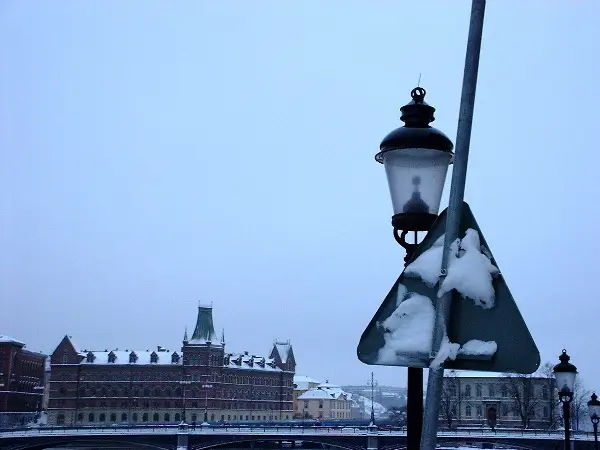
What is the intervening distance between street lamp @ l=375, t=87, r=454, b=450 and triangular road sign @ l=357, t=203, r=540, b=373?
2.22 feet

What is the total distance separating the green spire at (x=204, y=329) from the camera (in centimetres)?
9244

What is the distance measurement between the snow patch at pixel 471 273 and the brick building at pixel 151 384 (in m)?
87.3

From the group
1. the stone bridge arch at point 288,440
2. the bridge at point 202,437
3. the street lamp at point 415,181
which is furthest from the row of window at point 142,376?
the street lamp at point 415,181

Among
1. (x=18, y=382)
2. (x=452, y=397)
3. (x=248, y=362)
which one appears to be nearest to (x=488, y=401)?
(x=452, y=397)

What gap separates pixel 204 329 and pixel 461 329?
93.2 meters

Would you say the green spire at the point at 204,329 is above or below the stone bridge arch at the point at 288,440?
above

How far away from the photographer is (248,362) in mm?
100750

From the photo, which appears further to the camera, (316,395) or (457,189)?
(316,395)

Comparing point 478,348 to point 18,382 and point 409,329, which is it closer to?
point 409,329

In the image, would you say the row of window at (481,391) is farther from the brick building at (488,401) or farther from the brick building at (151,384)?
the brick building at (151,384)


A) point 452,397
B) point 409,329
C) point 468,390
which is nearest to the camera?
point 409,329

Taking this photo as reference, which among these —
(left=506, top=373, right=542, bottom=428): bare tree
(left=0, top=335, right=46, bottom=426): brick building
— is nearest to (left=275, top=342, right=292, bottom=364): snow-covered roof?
(left=0, top=335, right=46, bottom=426): brick building

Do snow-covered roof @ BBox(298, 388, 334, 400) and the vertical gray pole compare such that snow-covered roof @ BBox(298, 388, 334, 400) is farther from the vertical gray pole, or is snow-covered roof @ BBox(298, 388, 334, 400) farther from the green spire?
the vertical gray pole

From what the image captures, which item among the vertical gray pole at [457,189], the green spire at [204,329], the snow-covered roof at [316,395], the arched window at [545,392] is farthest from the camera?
the snow-covered roof at [316,395]
